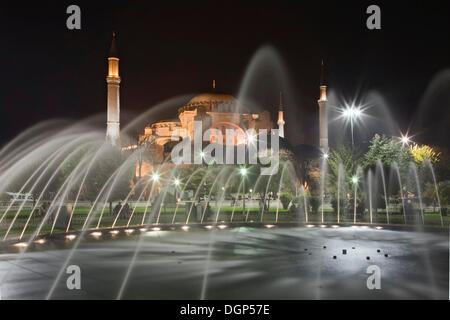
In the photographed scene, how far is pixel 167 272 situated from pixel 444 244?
8.69 m

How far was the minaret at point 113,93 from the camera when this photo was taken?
51.8 metres

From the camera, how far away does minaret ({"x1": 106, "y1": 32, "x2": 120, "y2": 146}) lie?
51781 millimetres

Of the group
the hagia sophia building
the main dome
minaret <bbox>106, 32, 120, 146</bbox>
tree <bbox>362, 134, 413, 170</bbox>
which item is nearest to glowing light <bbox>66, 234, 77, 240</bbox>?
tree <bbox>362, 134, 413, 170</bbox>

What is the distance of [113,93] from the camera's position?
51.9 m

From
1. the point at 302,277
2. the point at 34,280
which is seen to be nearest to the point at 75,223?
the point at 34,280

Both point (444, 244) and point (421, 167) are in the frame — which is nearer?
point (444, 244)

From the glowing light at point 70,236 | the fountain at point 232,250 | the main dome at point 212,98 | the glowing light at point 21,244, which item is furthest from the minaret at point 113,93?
the glowing light at point 21,244

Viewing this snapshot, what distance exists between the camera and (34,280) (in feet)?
25.5

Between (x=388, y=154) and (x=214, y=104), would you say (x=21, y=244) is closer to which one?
(x=388, y=154)

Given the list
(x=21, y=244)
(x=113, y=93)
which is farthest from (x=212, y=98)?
(x=21, y=244)
